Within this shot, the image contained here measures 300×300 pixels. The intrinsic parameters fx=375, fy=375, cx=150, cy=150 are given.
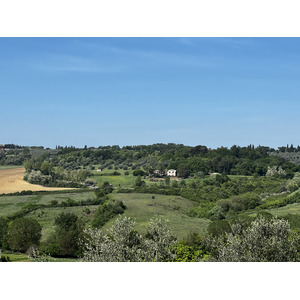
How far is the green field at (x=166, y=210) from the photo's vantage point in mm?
24109

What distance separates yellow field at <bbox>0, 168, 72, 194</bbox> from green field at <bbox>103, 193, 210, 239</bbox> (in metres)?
5.44

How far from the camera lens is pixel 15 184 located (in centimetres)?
2545

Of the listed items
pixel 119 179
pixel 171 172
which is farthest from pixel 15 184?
pixel 171 172

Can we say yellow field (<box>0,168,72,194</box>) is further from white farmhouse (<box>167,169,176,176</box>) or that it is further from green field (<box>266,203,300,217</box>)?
green field (<box>266,203,300,217</box>)

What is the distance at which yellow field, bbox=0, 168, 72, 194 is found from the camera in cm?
2530

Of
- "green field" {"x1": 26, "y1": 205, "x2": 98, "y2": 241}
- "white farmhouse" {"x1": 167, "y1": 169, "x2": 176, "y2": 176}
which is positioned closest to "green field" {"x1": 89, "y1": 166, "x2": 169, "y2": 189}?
"white farmhouse" {"x1": 167, "y1": 169, "x2": 176, "y2": 176}

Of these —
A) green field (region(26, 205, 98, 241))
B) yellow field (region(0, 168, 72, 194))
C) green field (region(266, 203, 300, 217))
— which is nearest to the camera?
green field (region(26, 205, 98, 241))

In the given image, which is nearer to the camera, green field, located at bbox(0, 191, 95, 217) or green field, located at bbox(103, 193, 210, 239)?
green field, located at bbox(103, 193, 210, 239)

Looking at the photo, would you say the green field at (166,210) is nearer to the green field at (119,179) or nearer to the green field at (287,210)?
the green field at (119,179)

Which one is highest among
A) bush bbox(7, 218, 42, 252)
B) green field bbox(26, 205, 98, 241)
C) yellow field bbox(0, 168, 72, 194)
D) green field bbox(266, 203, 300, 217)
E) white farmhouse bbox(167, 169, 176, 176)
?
white farmhouse bbox(167, 169, 176, 176)

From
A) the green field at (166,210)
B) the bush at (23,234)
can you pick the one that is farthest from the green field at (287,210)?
the bush at (23,234)

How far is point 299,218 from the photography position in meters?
25.5
